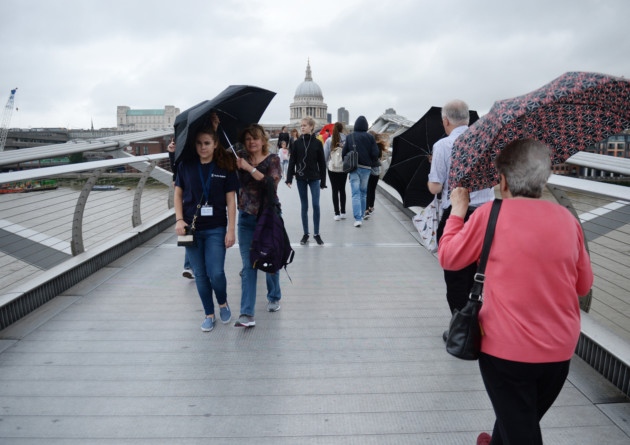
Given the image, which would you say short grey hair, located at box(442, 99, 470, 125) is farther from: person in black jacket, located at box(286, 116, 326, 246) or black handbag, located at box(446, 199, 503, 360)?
person in black jacket, located at box(286, 116, 326, 246)

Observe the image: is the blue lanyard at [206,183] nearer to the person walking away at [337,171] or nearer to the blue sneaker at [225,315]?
the blue sneaker at [225,315]

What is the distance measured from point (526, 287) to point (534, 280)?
3 cm

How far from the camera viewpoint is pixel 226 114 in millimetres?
3895

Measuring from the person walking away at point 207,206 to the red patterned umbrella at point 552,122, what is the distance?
2.06 meters

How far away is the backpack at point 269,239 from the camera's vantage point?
3.78 meters

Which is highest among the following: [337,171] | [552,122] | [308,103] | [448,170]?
[308,103]

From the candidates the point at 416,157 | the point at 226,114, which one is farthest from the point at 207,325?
the point at 416,157

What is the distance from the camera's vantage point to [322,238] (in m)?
7.29

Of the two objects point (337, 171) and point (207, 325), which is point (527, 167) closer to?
point (207, 325)

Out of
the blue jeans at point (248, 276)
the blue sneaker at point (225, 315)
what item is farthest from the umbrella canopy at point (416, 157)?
the blue sneaker at point (225, 315)

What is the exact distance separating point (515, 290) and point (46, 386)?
2668 mm

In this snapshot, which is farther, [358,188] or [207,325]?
[358,188]

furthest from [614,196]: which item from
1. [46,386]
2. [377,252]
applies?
[377,252]

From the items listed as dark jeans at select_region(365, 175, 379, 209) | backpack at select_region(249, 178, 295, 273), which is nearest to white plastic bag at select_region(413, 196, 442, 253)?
backpack at select_region(249, 178, 295, 273)
